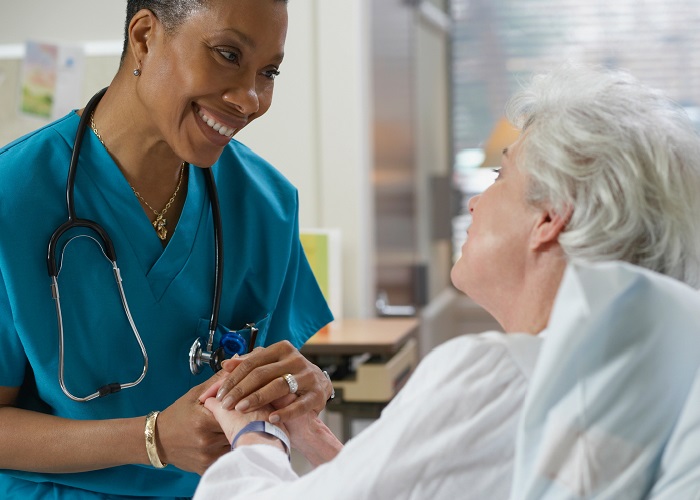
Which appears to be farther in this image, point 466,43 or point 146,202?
point 466,43

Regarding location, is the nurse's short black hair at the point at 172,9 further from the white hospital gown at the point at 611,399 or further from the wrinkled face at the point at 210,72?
the white hospital gown at the point at 611,399

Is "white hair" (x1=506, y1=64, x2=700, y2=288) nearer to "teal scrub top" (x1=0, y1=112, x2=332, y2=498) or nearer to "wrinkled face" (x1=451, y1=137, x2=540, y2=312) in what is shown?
"wrinkled face" (x1=451, y1=137, x2=540, y2=312)

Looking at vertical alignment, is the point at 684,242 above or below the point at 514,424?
above

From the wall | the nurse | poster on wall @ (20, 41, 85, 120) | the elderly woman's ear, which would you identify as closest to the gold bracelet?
the nurse

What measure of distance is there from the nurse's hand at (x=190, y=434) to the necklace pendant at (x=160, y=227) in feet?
0.99

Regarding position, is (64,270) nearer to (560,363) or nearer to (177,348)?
(177,348)

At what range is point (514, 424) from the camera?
39.2 inches

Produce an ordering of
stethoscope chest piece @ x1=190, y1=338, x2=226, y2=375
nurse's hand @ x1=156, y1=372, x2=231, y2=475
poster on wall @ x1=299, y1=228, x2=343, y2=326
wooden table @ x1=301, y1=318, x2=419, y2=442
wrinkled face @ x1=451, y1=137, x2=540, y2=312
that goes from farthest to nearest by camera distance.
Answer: poster on wall @ x1=299, y1=228, x2=343, y2=326, wooden table @ x1=301, y1=318, x2=419, y2=442, stethoscope chest piece @ x1=190, y1=338, x2=226, y2=375, nurse's hand @ x1=156, y1=372, x2=231, y2=475, wrinkled face @ x1=451, y1=137, x2=540, y2=312

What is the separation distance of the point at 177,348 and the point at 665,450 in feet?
2.55

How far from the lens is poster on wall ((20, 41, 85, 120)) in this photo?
11.1 feet

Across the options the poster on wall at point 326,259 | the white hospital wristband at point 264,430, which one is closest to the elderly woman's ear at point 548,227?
the white hospital wristband at point 264,430

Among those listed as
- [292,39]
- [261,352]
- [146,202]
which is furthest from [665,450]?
[292,39]

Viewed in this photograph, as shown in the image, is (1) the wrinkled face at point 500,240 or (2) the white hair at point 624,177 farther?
(1) the wrinkled face at point 500,240

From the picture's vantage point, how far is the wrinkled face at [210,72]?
1322mm
